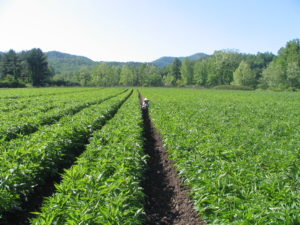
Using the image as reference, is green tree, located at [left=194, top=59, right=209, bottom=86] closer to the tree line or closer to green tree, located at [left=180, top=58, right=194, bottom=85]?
green tree, located at [left=180, top=58, right=194, bottom=85]

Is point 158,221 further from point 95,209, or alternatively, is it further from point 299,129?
point 299,129

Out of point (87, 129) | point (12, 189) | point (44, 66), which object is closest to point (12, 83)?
point (44, 66)

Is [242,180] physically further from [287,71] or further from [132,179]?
[287,71]

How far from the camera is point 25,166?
5082mm

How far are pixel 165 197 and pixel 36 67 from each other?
96.6 metres

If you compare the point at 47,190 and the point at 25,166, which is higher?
the point at 25,166

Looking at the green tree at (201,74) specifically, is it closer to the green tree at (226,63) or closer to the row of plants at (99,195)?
the green tree at (226,63)

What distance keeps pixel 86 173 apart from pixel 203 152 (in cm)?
335

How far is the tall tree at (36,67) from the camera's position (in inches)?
3398

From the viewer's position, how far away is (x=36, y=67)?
3442 inches

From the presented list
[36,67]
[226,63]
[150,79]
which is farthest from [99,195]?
[150,79]

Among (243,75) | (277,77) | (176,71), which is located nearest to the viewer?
(277,77)

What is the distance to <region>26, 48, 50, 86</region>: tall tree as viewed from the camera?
86.3 meters

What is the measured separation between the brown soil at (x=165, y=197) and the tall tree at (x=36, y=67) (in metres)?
92.1
